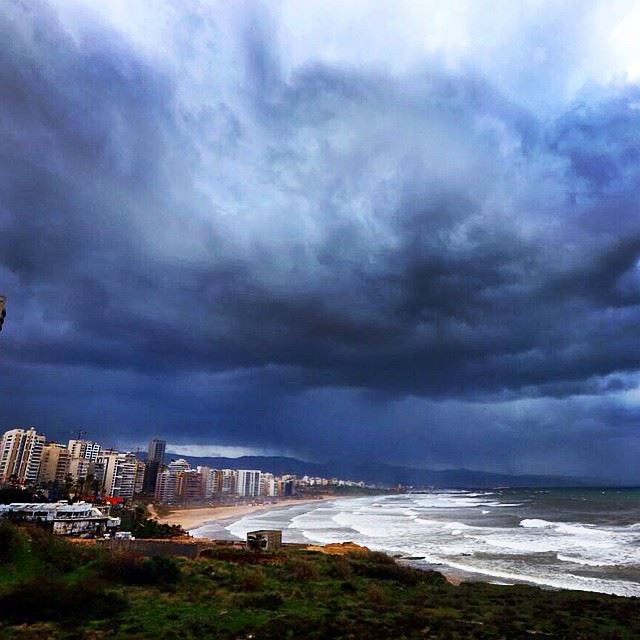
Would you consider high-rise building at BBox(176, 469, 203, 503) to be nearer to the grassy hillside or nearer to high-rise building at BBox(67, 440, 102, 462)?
high-rise building at BBox(67, 440, 102, 462)

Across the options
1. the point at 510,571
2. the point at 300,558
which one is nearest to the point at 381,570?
the point at 300,558

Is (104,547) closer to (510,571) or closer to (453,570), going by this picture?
(453,570)

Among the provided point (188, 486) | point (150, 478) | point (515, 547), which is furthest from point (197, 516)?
point (515, 547)

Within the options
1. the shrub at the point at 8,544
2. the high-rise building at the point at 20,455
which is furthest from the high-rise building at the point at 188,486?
the shrub at the point at 8,544

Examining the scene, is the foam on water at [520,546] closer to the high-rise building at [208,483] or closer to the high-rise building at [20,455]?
the high-rise building at [20,455]

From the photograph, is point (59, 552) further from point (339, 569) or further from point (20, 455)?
point (20, 455)
